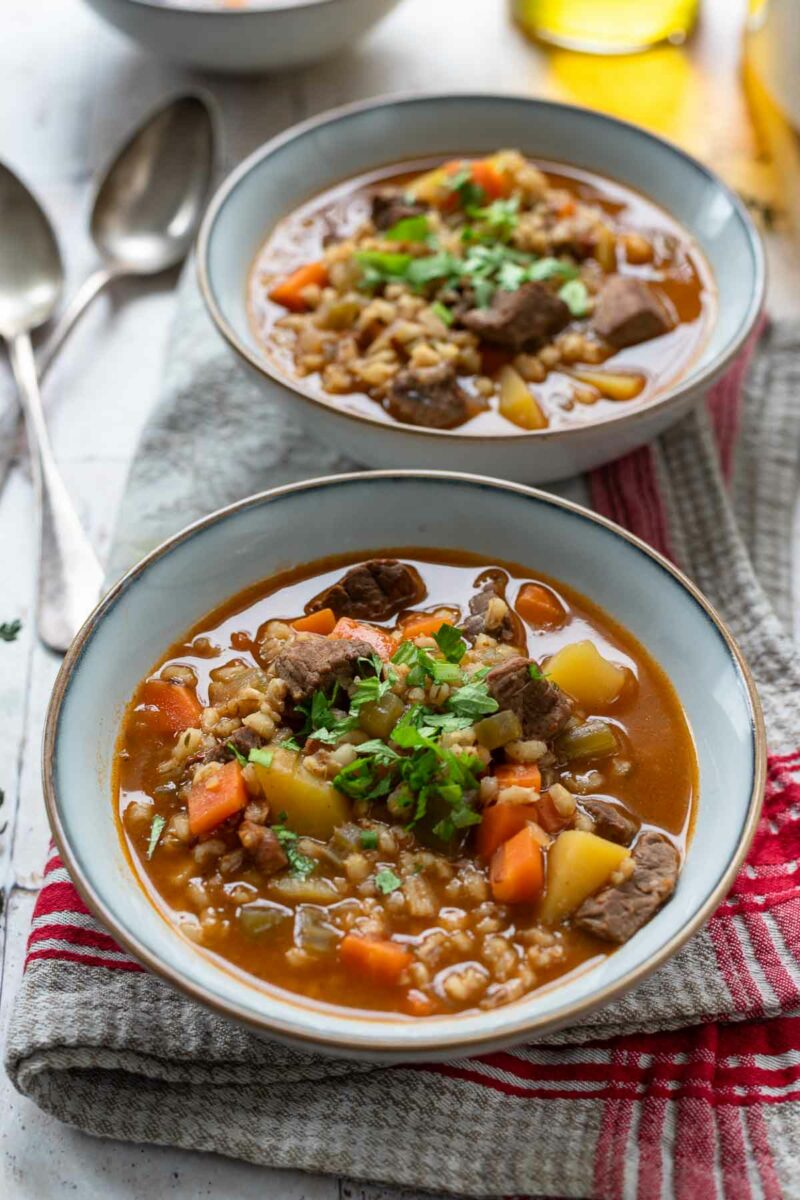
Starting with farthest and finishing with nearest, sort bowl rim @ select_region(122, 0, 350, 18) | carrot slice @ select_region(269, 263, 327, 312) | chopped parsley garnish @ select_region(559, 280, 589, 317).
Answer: bowl rim @ select_region(122, 0, 350, 18) < carrot slice @ select_region(269, 263, 327, 312) < chopped parsley garnish @ select_region(559, 280, 589, 317)

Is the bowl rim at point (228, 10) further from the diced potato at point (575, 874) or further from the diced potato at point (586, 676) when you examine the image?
the diced potato at point (575, 874)

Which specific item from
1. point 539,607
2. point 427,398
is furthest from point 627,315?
point 539,607

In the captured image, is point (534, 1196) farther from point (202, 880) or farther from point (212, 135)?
point (212, 135)

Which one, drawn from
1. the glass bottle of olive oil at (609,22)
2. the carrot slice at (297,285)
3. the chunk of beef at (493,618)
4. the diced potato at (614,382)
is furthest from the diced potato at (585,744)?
the glass bottle of olive oil at (609,22)

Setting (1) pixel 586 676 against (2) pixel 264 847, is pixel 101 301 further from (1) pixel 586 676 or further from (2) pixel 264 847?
(2) pixel 264 847

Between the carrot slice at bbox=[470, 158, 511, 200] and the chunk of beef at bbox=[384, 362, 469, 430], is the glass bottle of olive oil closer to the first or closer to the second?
the carrot slice at bbox=[470, 158, 511, 200]

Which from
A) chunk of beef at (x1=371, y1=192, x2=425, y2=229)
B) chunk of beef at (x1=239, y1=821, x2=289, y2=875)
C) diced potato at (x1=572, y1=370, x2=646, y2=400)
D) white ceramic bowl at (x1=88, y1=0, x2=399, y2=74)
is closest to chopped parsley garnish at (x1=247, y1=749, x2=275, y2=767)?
chunk of beef at (x1=239, y1=821, x2=289, y2=875)

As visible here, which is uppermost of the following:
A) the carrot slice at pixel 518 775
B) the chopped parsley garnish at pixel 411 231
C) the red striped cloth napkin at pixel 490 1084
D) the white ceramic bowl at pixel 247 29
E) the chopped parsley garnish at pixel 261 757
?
the white ceramic bowl at pixel 247 29
